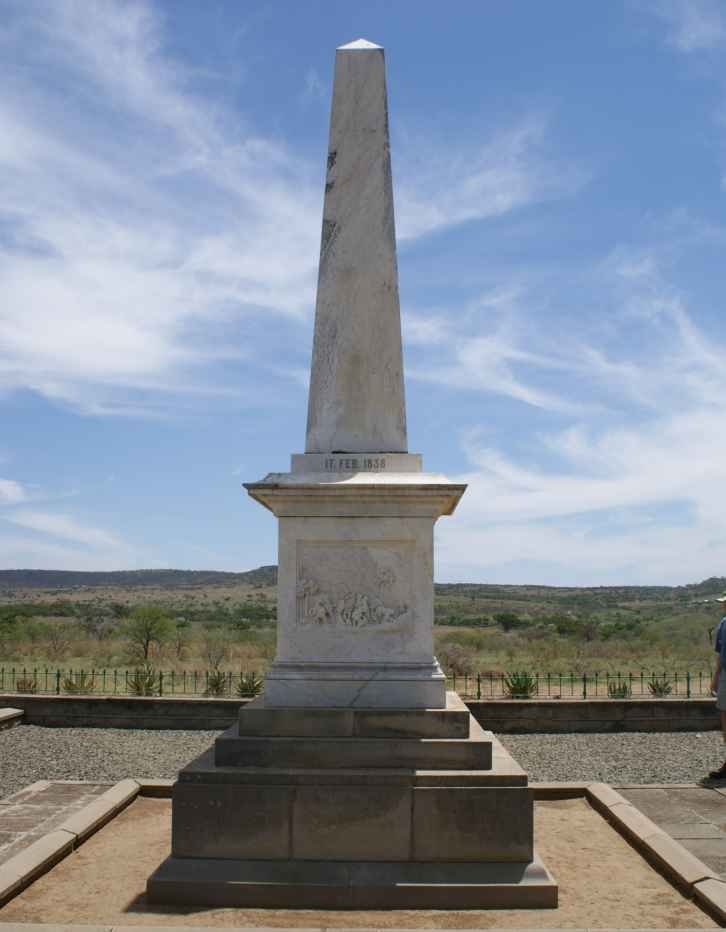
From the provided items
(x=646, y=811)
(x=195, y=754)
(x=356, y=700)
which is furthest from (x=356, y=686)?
(x=195, y=754)

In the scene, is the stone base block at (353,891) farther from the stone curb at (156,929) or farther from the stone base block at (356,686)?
the stone base block at (356,686)

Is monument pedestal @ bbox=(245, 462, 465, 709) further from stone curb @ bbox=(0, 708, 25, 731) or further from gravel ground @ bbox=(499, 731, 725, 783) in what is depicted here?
stone curb @ bbox=(0, 708, 25, 731)

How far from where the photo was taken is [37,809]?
841 centimetres

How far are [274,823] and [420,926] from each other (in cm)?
112

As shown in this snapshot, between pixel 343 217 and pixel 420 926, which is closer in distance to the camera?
pixel 420 926

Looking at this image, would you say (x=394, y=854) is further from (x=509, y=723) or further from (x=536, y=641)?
(x=536, y=641)

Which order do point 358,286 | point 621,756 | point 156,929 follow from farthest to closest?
1. point 621,756
2. point 358,286
3. point 156,929

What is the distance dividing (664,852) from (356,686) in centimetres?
242

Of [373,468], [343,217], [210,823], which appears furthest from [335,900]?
[343,217]

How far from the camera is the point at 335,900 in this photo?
18.4ft

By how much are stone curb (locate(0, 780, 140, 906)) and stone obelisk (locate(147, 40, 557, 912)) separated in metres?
0.94

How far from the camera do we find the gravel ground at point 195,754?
10.7m

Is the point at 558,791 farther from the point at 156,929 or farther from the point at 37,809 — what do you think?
the point at 37,809

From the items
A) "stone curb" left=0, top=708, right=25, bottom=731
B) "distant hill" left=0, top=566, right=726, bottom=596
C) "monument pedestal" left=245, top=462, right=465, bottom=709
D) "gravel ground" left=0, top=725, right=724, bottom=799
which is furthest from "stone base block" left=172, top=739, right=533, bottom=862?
"distant hill" left=0, top=566, right=726, bottom=596
